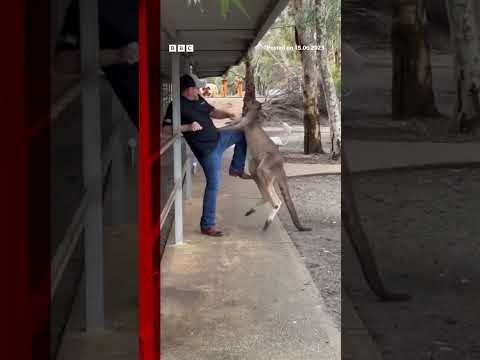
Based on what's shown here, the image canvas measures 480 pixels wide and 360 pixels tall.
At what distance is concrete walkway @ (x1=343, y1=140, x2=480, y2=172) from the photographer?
2832 mm

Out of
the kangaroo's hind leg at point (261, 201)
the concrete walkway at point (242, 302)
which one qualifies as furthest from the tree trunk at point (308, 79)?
the concrete walkway at point (242, 302)

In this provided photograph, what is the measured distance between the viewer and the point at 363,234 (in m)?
3.05

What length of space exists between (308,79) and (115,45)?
543 inches

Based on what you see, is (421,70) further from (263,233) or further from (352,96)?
(263,233)

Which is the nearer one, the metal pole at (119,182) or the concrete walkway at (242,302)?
the concrete walkway at (242,302)

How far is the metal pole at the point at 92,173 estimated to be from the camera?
4.19m

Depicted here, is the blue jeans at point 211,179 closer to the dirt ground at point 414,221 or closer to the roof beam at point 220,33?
the roof beam at point 220,33

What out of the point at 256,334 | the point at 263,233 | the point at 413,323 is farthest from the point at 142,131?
the point at 263,233

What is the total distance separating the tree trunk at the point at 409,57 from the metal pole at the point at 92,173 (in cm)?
180

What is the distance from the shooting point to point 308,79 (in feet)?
57.6

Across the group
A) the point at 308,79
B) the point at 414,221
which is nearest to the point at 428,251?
the point at 414,221

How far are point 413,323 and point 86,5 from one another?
6.82 feet

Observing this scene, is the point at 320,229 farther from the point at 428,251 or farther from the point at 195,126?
the point at 428,251

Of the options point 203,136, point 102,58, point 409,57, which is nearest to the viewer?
point 409,57
